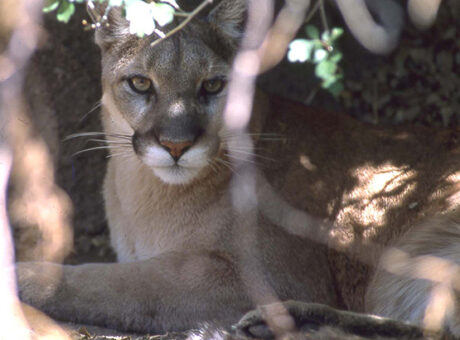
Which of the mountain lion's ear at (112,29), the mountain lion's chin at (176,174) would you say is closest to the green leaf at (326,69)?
the mountain lion's chin at (176,174)

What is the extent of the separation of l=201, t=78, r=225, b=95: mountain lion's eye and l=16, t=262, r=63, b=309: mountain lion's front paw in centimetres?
106

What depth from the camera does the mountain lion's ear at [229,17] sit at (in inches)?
133

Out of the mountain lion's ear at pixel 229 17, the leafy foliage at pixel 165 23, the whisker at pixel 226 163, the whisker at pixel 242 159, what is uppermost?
the mountain lion's ear at pixel 229 17

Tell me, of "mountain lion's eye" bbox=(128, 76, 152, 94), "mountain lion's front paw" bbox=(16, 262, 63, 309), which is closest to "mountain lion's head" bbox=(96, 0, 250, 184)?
"mountain lion's eye" bbox=(128, 76, 152, 94)

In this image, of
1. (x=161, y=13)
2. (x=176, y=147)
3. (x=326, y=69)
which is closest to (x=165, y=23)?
(x=161, y=13)

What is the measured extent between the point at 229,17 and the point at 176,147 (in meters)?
0.79

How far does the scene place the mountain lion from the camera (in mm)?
3055

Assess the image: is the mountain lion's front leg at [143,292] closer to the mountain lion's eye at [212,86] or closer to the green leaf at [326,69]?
the mountain lion's eye at [212,86]

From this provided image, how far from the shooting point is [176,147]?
9.89ft

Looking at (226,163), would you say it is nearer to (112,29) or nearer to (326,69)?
(112,29)

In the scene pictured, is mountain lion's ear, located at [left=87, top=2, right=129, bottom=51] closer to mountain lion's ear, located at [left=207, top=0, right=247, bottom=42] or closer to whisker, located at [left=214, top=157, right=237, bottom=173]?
mountain lion's ear, located at [left=207, top=0, right=247, bottom=42]

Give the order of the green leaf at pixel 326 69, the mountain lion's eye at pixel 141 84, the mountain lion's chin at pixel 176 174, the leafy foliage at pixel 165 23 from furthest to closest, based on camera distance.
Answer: the mountain lion's eye at pixel 141 84, the mountain lion's chin at pixel 176 174, the green leaf at pixel 326 69, the leafy foliage at pixel 165 23

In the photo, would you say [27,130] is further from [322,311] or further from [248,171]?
[322,311]

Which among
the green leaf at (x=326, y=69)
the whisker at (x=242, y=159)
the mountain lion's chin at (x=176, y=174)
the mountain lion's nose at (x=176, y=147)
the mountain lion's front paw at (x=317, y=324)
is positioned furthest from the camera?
the whisker at (x=242, y=159)
